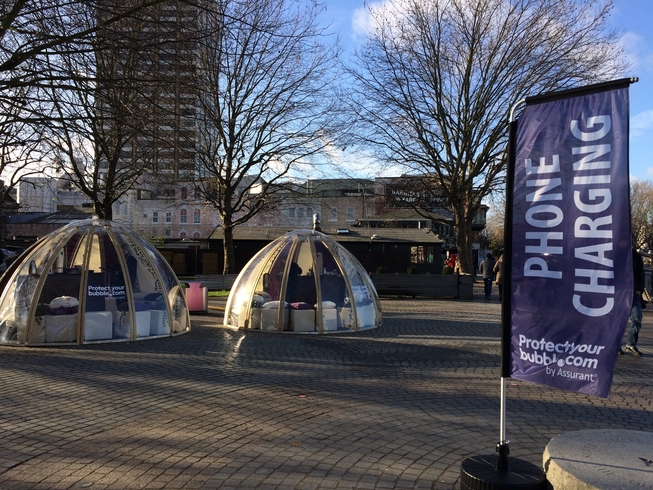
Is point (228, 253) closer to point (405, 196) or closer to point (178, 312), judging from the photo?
point (405, 196)

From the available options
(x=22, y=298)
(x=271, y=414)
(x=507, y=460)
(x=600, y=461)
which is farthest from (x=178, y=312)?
(x=600, y=461)

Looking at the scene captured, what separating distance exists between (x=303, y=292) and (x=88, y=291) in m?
4.45

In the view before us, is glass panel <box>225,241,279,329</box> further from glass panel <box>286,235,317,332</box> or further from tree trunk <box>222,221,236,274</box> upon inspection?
tree trunk <box>222,221,236,274</box>

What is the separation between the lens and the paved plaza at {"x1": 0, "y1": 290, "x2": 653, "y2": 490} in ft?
16.3

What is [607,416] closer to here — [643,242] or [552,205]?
[552,205]

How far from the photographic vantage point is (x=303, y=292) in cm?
1360

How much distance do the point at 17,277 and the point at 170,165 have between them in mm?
14118

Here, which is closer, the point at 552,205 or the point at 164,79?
the point at 552,205

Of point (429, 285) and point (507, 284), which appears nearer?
point (507, 284)

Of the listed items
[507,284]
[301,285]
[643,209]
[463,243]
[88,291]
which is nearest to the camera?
[507,284]

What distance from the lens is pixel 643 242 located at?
75812mm

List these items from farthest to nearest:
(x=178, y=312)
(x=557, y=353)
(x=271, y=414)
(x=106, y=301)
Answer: (x=178, y=312) < (x=106, y=301) < (x=271, y=414) < (x=557, y=353)

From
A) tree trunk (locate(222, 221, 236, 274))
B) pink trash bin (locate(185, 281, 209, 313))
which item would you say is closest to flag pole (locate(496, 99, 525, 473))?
pink trash bin (locate(185, 281, 209, 313))

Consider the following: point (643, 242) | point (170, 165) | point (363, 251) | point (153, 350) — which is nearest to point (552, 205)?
point (153, 350)
